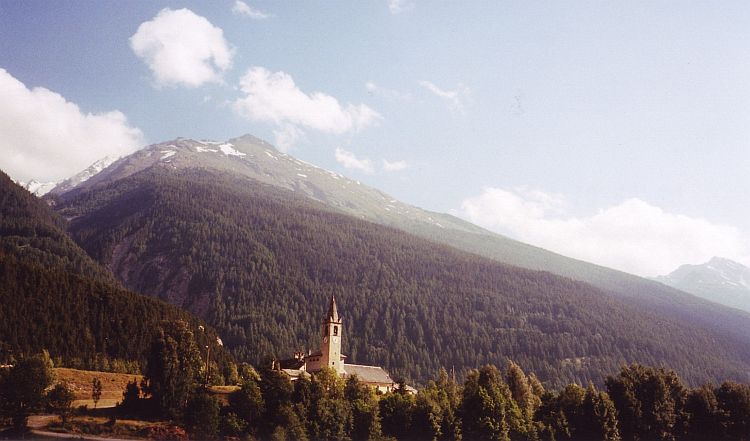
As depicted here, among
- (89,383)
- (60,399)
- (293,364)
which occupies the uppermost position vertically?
(60,399)

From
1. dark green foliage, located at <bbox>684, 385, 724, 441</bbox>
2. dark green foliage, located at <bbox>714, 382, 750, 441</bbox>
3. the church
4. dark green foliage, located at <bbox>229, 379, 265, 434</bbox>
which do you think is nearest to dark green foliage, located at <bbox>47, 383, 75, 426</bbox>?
dark green foliage, located at <bbox>229, 379, 265, 434</bbox>

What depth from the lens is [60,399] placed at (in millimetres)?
85812

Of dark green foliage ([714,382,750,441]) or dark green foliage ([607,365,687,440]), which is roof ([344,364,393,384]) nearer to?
dark green foliage ([607,365,687,440])

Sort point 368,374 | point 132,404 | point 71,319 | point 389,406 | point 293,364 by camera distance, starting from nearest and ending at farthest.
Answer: point 132,404 → point 389,406 → point 293,364 → point 71,319 → point 368,374

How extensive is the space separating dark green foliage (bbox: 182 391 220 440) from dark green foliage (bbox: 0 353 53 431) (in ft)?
63.3

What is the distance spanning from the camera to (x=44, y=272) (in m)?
143

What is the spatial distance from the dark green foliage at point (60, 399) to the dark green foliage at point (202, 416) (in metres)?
15.5

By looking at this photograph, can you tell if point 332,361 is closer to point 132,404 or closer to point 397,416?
point 397,416

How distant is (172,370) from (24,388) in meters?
18.8

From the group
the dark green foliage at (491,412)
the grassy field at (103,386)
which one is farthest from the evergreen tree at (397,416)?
the grassy field at (103,386)

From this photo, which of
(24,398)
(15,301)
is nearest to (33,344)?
(15,301)

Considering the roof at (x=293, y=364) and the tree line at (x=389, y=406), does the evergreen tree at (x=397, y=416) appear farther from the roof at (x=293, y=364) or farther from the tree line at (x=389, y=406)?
the roof at (x=293, y=364)

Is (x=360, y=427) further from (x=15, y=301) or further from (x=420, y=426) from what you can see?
(x=15, y=301)

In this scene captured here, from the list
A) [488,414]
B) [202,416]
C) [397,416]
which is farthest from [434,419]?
[202,416]
